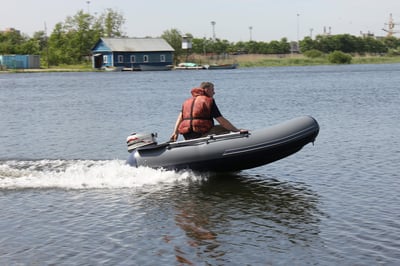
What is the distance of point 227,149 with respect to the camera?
1207 centimetres

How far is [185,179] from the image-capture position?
12.4 meters

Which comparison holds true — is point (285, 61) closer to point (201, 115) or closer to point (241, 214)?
point (201, 115)

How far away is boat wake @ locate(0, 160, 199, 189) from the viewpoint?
1221cm

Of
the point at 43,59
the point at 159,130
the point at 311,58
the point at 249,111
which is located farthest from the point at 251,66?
the point at 159,130

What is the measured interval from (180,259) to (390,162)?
7632 mm

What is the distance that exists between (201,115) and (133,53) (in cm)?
7652

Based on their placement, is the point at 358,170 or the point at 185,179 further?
the point at 358,170

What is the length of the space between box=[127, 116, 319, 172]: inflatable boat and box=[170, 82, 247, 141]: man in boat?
1.17 ft

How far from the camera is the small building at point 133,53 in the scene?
87312 mm

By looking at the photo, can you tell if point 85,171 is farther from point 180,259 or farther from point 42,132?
point 42,132

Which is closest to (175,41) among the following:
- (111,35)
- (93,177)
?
(111,35)

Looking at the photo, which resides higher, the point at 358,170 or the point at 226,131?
the point at 226,131

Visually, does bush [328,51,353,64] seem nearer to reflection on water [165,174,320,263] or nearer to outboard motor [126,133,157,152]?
reflection on water [165,174,320,263]

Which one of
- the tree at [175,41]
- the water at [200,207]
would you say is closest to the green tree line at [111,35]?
the tree at [175,41]
